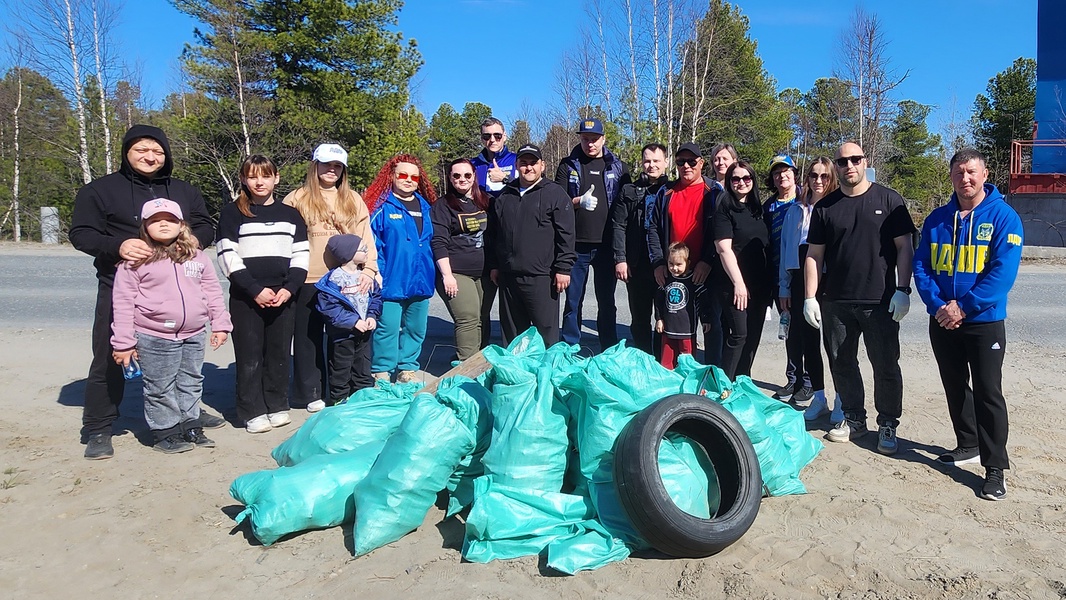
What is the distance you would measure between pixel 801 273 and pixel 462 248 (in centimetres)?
265

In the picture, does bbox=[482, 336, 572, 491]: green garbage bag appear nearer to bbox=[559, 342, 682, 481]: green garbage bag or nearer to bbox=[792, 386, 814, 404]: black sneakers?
bbox=[559, 342, 682, 481]: green garbage bag

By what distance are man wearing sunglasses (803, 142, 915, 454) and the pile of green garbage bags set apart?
1.11 meters

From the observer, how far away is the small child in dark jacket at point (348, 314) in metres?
4.90

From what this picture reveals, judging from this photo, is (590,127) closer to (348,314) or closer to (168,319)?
(348,314)

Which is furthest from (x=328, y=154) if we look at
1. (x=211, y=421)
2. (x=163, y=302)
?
(x=211, y=421)

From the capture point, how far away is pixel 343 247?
16.2 ft

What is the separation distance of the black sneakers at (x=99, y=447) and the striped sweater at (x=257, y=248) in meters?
1.20

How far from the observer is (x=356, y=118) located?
69.2ft

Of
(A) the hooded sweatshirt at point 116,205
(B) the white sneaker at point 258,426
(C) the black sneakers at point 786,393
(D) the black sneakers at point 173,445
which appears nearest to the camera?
(A) the hooded sweatshirt at point 116,205

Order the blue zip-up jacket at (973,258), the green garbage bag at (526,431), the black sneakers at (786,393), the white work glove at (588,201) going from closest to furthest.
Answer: the green garbage bag at (526,431)
the blue zip-up jacket at (973,258)
the black sneakers at (786,393)
the white work glove at (588,201)

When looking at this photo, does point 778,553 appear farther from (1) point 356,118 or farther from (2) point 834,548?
(1) point 356,118

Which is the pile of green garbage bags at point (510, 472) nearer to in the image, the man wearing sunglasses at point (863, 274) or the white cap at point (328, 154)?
the man wearing sunglasses at point (863, 274)

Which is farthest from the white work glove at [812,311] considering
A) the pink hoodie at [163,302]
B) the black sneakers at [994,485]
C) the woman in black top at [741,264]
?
the pink hoodie at [163,302]

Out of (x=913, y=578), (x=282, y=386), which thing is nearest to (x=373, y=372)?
(x=282, y=386)
